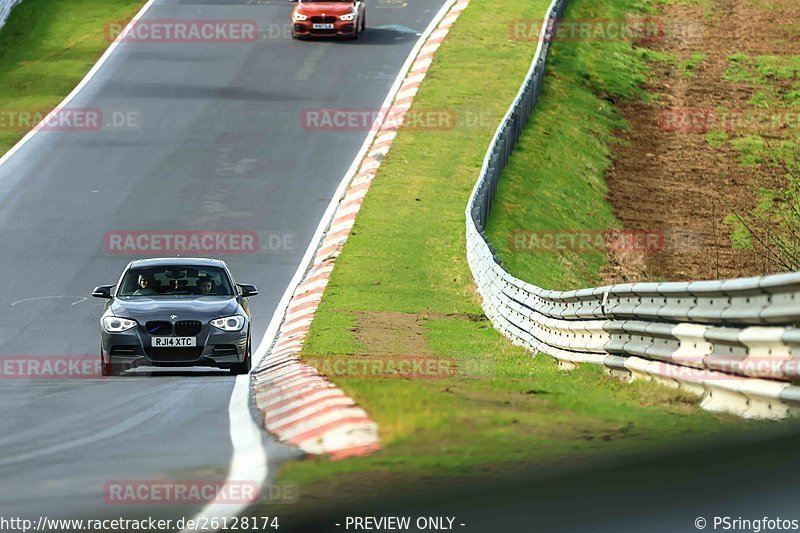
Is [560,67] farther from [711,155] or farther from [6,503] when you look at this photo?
[6,503]

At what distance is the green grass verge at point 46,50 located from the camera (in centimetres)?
3500

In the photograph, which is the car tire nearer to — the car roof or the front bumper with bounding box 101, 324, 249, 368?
the front bumper with bounding box 101, 324, 249, 368

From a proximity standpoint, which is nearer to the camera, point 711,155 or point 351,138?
point 351,138

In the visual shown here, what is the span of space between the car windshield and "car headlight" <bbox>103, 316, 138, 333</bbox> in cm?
106

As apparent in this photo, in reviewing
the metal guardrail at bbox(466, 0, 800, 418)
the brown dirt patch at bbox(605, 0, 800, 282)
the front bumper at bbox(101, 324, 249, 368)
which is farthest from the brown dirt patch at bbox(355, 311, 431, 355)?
the brown dirt patch at bbox(605, 0, 800, 282)

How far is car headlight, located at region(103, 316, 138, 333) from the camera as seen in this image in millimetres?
16016

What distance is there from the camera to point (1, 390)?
47.8 feet

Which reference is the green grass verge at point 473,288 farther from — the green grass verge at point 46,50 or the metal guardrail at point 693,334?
the green grass verge at point 46,50

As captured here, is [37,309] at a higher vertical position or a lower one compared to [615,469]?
lower

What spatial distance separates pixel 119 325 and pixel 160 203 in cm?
1292

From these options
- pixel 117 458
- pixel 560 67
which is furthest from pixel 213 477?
pixel 560 67

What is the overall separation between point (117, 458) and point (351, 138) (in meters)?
24.3

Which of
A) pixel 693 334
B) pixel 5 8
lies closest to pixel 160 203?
pixel 5 8

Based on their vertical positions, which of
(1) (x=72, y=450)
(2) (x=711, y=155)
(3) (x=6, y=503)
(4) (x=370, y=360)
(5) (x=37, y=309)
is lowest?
(2) (x=711, y=155)
